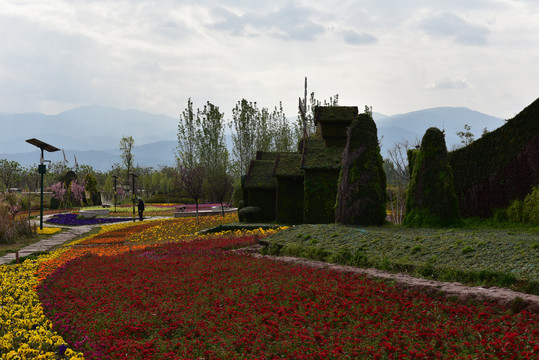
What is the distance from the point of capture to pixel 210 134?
6153 cm

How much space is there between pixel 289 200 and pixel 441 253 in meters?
15.5

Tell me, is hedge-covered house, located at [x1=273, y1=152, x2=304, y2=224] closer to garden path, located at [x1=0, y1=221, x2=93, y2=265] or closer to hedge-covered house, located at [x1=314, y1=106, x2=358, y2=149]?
hedge-covered house, located at [x1=314, y1=106, x2=358, y2=149]

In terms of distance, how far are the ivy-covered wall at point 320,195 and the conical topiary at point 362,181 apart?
5154 mm

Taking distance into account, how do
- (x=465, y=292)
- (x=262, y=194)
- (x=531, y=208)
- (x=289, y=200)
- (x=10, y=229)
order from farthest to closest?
(x=262, y=194) → (x=289, y=200) → (x=10, y=229) → (x=531, y=208) → (x=465, y=292)

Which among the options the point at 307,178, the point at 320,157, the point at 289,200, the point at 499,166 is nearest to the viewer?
the point at 499,166

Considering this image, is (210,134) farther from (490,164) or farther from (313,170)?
(490,164)

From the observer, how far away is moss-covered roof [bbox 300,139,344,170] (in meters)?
23.4

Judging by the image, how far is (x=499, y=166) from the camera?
15164mm

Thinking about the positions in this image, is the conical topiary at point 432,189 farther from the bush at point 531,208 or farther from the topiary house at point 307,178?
→ the topiary house at point 307,178

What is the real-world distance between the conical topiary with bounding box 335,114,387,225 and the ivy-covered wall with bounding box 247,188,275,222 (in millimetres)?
9827

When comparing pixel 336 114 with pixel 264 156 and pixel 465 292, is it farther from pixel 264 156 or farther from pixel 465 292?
pixel 465 292

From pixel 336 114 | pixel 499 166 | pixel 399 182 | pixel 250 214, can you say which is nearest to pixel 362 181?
pixel 499 166

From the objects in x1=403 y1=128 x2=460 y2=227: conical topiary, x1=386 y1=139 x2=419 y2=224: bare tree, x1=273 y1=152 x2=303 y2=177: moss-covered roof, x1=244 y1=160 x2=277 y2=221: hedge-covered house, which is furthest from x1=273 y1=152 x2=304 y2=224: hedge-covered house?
x1=403 y1=128 x2=460 y2=227: conical topiary

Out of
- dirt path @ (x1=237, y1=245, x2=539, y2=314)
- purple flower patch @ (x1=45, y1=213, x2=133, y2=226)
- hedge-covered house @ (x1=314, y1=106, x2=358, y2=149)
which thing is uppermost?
hedge-covered house @ (x1=314, y1=106, x2=358, y2=149)
